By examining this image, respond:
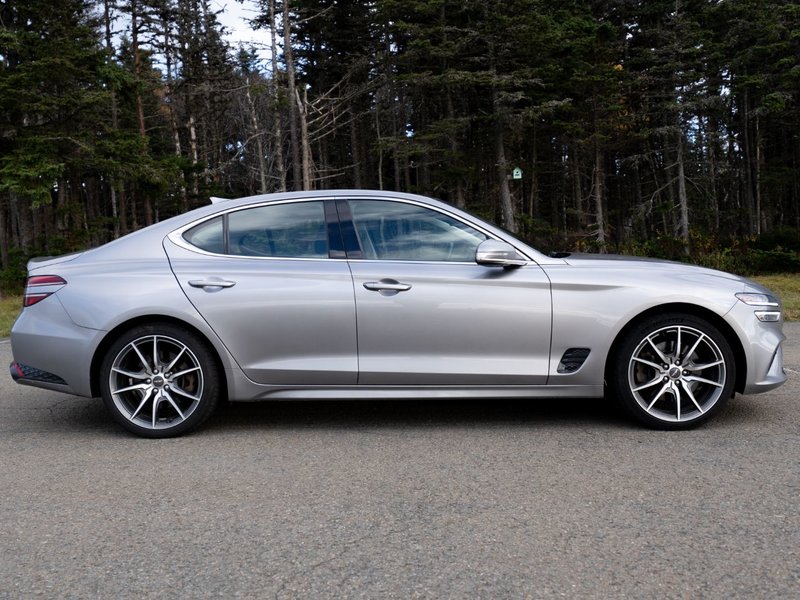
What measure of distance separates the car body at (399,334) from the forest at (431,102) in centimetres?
1773

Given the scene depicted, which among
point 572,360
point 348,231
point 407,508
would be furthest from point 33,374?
point 572,360

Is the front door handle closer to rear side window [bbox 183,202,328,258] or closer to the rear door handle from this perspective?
rear side window [bbox 183,202,328,258]

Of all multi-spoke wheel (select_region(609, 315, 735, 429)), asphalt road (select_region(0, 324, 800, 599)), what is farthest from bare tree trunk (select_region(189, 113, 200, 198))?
multi-spoke wheel (select_region(609, 315, 735, 429))

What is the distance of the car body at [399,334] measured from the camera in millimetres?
4457

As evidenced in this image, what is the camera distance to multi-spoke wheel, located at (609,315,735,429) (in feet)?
14.7

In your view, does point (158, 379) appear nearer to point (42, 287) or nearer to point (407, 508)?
point (42, 287)

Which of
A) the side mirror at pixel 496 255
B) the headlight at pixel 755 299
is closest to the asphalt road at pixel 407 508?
the headlight at pixel 755 299

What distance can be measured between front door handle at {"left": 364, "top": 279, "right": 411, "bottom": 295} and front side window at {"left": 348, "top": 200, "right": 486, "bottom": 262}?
0.75 ft

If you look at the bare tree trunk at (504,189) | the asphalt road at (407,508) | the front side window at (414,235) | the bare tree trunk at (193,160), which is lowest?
the asphalt road at (407,508)

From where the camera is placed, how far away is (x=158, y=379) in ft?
14.8

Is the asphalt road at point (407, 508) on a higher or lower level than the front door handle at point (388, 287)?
lower

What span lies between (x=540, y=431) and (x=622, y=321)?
90 centimetres

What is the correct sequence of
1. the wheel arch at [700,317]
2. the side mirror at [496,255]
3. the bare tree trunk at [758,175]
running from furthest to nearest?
the bare tree trunk at [758,175] < the wheel arch at [700,317] < the side mirror at [496,255]

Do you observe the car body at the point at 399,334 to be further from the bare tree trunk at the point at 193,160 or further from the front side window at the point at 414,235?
the bare tree trunk at the point at 193,160
